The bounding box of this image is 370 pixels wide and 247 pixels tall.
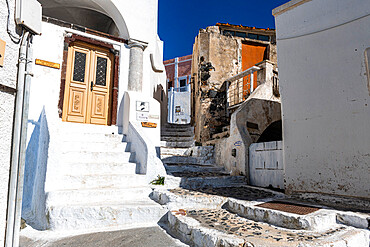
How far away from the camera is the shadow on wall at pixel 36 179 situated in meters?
3.72

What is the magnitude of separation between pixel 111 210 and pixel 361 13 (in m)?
4.95

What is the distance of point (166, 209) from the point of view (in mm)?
3857

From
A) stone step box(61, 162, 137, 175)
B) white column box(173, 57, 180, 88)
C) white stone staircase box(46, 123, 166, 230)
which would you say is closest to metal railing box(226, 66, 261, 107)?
white stone staircase box(46, 123, 166, 230)

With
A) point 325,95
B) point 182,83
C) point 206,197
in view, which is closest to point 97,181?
point 206,197

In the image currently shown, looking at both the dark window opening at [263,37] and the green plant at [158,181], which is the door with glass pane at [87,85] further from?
the dark window opening at [263,37]

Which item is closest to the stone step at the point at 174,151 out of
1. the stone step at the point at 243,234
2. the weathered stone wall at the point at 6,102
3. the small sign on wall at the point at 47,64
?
the small sign on wall at the point at 47,64

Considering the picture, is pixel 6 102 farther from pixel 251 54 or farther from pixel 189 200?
pixel 251 54

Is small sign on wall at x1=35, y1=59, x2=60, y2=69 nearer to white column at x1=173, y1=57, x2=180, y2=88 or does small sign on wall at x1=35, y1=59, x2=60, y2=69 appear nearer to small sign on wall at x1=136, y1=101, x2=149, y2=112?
small sign on wall at x1=136, y1=101, x2=149, y2=112

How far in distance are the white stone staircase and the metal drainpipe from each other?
1391 mm

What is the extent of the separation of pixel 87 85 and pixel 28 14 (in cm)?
467

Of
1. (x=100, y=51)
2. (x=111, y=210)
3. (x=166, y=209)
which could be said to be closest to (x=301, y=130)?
(x=166, y=209)

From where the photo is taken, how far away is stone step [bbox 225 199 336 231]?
9.35ft

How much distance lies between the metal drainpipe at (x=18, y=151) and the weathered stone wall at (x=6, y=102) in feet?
0.12

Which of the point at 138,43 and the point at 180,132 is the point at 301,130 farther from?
the point at 180,132
